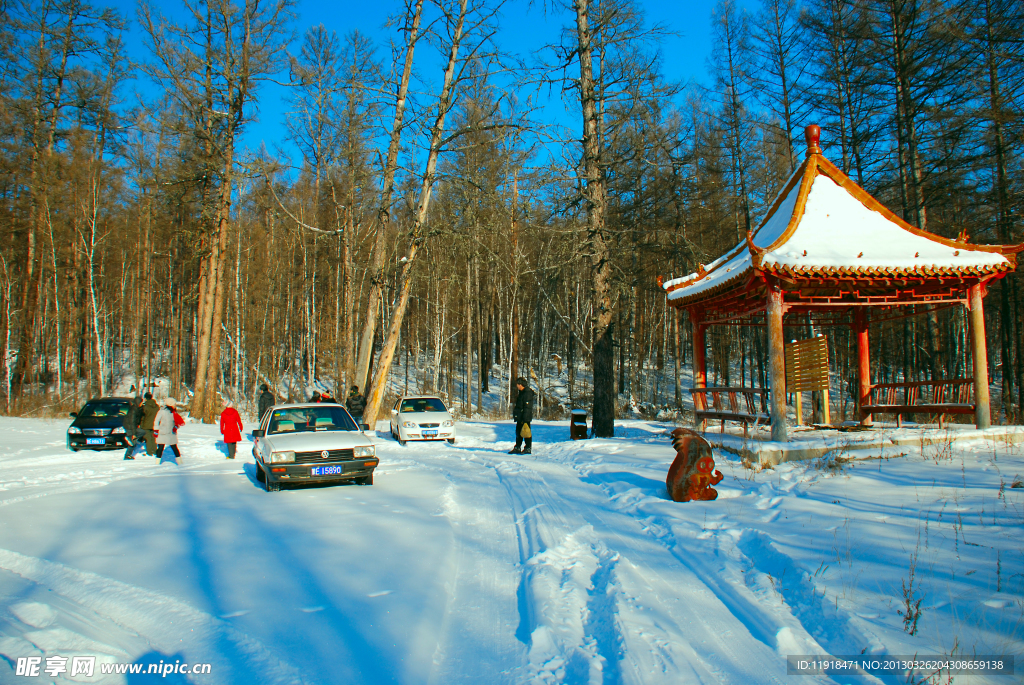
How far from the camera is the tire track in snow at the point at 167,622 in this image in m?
3.45

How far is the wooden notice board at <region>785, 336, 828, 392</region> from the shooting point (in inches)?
512

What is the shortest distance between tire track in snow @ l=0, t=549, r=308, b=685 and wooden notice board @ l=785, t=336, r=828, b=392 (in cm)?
1235

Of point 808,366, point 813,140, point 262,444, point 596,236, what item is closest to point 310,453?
point 262,444

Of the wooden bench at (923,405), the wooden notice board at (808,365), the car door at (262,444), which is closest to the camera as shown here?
the car door at (262,444)

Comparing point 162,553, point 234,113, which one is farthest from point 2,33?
point 162,553

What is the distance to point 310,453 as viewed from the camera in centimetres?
916

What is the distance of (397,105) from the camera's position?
18.2 meters

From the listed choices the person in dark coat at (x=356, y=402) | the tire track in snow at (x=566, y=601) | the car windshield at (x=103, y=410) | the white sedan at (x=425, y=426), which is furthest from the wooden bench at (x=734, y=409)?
the car windshield at (x=103, y=410)

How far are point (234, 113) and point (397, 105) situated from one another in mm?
7602

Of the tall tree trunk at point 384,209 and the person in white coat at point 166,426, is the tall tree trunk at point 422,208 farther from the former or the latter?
the person in white coat at point 166,426

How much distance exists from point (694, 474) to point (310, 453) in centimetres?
594

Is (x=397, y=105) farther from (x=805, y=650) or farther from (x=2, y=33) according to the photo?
(x=2, y=33)

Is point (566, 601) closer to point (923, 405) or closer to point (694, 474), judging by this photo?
point (694, 474)

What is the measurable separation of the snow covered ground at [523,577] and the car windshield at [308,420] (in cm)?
148
